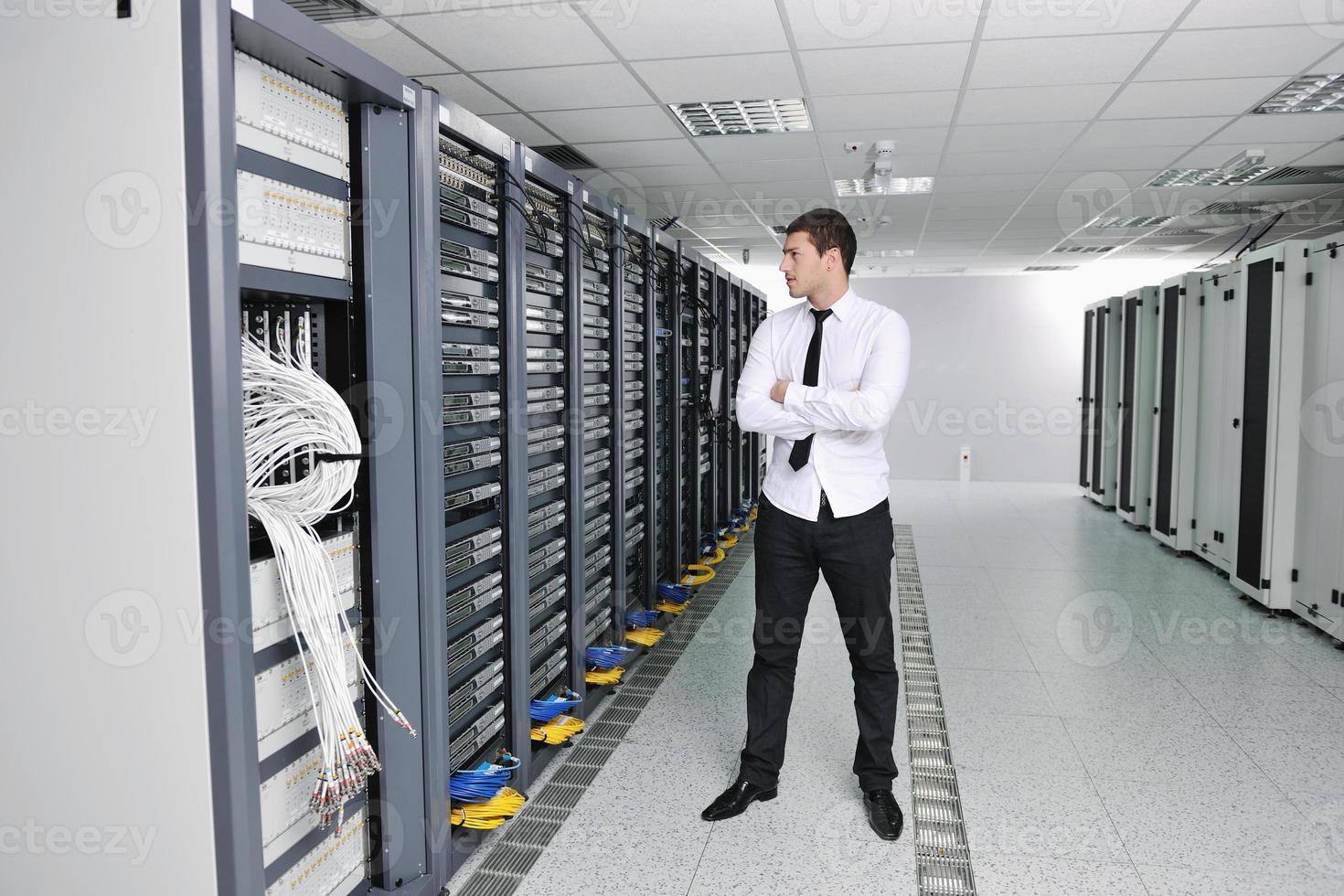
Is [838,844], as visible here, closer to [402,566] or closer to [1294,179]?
[402,566]

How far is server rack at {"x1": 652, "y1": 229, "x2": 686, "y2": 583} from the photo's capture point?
14.7 feet

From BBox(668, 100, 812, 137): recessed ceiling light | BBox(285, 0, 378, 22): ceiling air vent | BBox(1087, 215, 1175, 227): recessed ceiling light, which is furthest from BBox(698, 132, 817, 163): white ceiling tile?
BBox(1087, 215, 1175, 227): recessed ceiling light

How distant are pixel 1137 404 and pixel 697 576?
4.61m

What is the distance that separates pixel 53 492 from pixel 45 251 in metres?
0.41

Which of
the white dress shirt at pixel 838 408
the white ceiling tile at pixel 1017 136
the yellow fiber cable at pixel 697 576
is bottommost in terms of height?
the yellow fiber cable at pixel 697 576

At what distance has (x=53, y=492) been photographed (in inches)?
57.8

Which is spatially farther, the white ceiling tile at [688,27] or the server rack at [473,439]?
the white ceiling tile at [688,27]

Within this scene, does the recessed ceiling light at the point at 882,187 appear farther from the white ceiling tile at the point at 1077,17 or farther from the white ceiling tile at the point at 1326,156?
the white ceiling tile at the point at 1077,17

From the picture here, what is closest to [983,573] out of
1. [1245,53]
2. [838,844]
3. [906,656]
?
[906,656]

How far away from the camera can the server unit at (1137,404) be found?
282 inches

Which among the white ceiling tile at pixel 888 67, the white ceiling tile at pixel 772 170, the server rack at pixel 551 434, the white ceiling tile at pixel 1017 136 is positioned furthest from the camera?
the white ceiling tile at pixel 772 170

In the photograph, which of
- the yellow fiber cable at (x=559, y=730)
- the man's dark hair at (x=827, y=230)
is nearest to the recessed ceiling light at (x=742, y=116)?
the man's dark hair at (x=827, y=230)

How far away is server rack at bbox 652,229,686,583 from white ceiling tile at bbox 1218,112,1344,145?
10.00 feet

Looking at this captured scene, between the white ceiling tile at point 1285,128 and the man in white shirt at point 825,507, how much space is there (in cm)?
339
